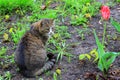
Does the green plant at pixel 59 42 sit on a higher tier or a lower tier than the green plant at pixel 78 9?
lower

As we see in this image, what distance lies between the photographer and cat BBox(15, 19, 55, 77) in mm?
4266

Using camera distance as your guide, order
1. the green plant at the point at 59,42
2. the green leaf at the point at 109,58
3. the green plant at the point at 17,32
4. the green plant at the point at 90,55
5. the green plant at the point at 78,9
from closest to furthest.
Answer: the green leaf at the point at 109,58 → the green plant at the point at 90,55 → the green plant at the point at 59,42 → the green plant at the point at 17,32 → the green plant at the point at 78,9

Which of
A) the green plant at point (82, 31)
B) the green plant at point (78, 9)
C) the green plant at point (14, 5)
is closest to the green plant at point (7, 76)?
the green plant at point (82, 31)

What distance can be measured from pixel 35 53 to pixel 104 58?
898 millimetres

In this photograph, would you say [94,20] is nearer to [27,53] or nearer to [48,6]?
[48,6]

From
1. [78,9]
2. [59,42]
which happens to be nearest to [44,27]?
[59,42]

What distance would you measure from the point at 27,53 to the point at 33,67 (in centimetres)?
21

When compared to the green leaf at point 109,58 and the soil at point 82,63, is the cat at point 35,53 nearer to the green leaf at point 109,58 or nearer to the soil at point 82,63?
the soil at point 82,63

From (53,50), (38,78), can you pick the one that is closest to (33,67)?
(38,78)

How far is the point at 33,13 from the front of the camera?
20.2ft

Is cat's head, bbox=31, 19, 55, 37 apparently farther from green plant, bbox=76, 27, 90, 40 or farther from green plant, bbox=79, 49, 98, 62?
green plant, bbox=76, 27, 90, 40

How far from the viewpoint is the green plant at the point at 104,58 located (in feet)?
13.4

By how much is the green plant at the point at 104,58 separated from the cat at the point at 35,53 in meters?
0.73

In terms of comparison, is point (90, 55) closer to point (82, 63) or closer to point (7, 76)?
point (82, 63)
